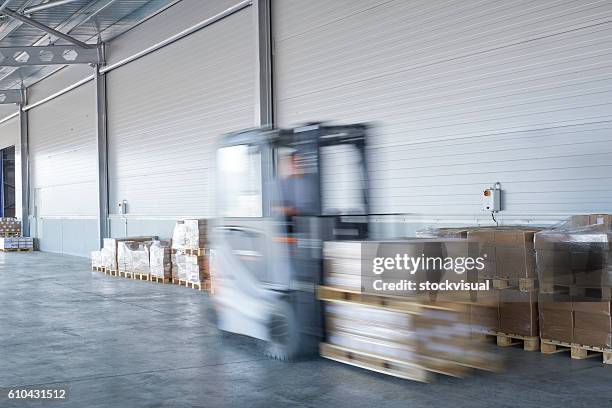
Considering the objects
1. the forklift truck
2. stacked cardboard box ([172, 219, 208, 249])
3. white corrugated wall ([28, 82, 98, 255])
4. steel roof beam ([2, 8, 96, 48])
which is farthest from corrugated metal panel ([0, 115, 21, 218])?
the forklift truck

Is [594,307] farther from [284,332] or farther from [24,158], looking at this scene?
[24,158]

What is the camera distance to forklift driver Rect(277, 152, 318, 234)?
5.98 metres

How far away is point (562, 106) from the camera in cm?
737

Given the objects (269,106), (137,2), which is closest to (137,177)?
(137,2)

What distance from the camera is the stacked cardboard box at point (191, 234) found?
12.4 metres

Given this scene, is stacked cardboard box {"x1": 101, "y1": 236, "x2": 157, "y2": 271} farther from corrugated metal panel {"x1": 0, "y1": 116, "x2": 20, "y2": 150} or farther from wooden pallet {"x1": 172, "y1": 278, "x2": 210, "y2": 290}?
corrugated metal panel {"x1": 0, "y1": 116, "x2": 20, "y2": 150}

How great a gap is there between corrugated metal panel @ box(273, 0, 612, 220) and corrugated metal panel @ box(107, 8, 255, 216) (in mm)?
2188

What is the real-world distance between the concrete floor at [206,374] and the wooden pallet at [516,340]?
10 cm

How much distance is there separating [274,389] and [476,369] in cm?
168

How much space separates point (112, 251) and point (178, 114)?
3219mm

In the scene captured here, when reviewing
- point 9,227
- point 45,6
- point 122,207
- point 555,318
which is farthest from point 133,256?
point 9,227

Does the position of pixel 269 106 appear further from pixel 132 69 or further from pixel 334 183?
pixel 132 69

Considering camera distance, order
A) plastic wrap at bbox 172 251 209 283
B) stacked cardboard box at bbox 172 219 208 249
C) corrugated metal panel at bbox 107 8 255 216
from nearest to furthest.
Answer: plastic wrap at bbox 172 251 209 283 < stacked cardboard box at bbox 172 219 208 249 < corrugated metal panel at bbox 107 8 255 216

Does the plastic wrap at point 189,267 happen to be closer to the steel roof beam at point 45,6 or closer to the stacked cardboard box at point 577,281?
the steel roof beam at point 45,6
